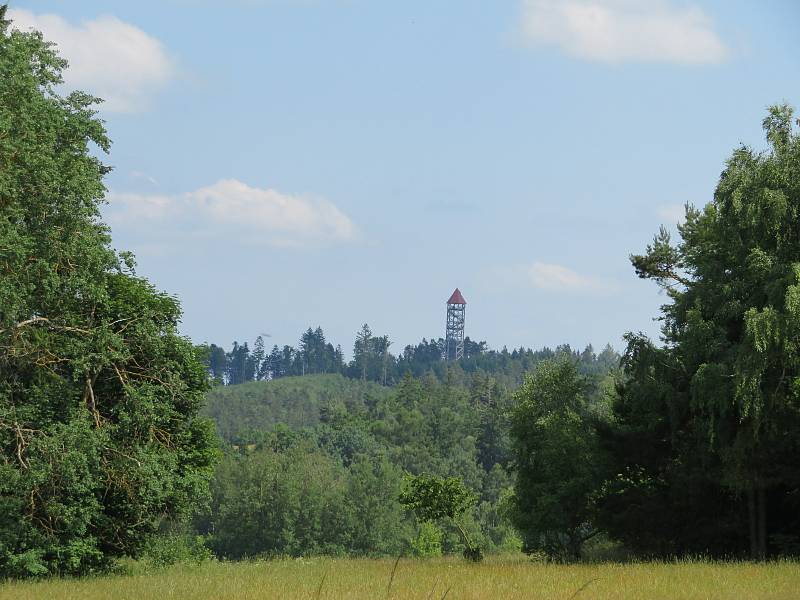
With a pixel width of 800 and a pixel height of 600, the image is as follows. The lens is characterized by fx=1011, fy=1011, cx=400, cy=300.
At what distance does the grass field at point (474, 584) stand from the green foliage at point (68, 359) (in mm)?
2462

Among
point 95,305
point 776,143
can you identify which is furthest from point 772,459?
point 95,305

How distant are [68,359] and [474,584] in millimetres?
13072

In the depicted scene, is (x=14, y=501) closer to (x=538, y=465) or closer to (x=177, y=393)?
(x=177, y=393)

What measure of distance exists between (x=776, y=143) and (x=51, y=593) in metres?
22.6

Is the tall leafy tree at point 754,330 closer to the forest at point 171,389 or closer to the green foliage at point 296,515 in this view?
the forest at point 171,389

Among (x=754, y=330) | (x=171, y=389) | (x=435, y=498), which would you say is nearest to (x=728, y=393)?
(x=754, y=330)

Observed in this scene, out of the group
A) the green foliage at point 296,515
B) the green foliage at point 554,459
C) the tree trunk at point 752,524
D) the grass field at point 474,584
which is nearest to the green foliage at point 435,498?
the grass field at point 474,584

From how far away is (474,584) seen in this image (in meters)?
20.7

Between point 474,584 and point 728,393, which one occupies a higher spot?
point 728,393

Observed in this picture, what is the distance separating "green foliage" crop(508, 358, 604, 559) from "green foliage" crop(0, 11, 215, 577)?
60.3 feet

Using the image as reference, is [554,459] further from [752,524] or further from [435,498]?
[752,524]

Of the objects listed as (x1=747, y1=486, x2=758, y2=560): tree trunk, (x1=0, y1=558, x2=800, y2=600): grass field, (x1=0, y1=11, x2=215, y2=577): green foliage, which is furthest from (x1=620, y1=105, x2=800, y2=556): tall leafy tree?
(x1=0, y1=11, x2=215, y2=577): green foliage

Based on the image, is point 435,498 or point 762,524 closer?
point 762,524

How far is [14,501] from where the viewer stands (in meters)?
26.4
